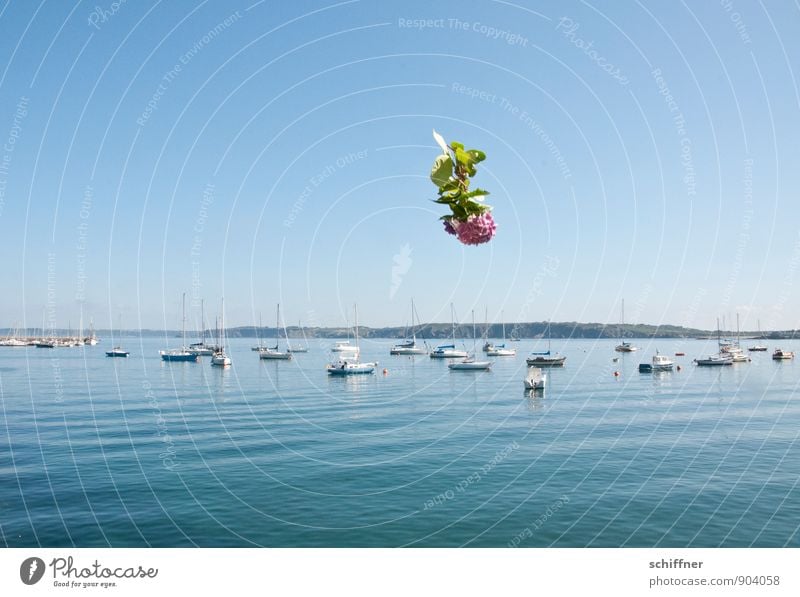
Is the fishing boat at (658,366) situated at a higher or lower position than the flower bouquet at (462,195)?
lower

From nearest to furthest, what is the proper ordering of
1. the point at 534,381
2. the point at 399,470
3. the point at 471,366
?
the point at 399,470 < the point at 534,381 < the point at 471,366

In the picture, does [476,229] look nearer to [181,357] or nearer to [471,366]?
[471,366]

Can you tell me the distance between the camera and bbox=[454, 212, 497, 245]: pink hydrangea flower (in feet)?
7.03

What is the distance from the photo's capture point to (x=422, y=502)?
2472 centimetres

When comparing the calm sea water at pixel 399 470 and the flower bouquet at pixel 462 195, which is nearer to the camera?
the flower bouquet at pixel 462 195

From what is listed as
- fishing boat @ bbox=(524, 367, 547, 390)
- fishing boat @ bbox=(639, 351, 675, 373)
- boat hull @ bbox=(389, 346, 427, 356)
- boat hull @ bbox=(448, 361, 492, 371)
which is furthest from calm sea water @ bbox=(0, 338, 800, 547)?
boat hull @ bbox=(389, 346, 427, 356)

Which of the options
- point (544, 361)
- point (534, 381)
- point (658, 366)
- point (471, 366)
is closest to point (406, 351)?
point (544, 361)

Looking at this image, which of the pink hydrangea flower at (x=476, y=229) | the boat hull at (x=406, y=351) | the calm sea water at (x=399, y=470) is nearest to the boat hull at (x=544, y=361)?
the calm sea water at (x=399, y=470)

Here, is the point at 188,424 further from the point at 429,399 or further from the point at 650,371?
the point at 650,371

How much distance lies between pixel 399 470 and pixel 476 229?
2996cm

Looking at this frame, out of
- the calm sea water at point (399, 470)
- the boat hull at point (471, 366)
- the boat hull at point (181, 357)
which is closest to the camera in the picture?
the calm sea water at point (399, 470)
